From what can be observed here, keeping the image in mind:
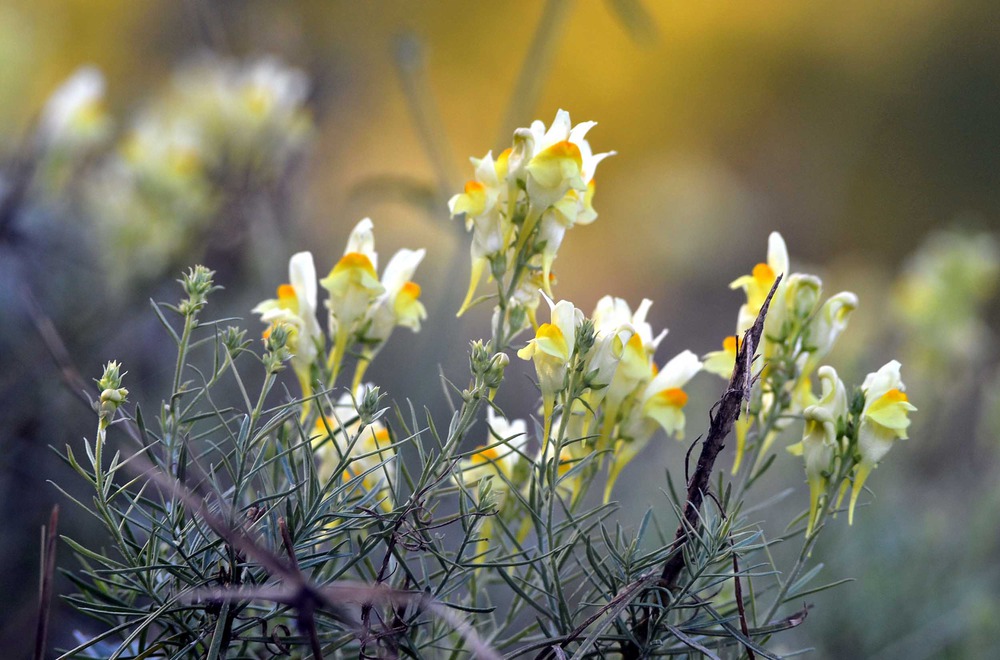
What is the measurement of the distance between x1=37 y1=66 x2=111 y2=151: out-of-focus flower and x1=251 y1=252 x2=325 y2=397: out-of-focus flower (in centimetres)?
79

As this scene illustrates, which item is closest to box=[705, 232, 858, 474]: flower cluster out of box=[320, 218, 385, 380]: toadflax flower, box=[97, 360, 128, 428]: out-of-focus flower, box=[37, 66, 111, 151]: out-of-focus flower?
box=[320, 218, 385, 380]: toadflax flower

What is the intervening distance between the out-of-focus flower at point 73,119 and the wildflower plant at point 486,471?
2.64 feet

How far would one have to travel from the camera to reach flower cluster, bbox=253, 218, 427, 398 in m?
0.58

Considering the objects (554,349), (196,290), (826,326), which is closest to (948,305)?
(826,326)

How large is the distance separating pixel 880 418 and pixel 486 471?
0.24 m

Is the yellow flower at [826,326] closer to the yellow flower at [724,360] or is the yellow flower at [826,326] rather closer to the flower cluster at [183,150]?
the yellow flower at [724,360]

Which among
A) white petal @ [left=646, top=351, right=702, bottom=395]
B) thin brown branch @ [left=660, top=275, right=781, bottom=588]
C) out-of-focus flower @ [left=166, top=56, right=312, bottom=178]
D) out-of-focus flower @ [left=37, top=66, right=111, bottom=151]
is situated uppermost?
out-of-focus flower @ [left=166, top=56, right=312, bottom=178]

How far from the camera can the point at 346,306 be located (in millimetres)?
591

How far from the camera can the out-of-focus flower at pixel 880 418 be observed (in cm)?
53

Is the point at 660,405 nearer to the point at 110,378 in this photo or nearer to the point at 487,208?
the point at 487,208

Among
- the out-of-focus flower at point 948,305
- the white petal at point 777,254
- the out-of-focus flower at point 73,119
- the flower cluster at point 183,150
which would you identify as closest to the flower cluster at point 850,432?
the white petal at point 777,254

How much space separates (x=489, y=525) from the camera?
1.91 feet

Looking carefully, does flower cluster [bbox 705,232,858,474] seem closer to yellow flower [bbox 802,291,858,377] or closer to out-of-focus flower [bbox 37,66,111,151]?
yellow flower [bbox 802,291,858,377]

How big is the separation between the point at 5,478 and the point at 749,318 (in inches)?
29.6
